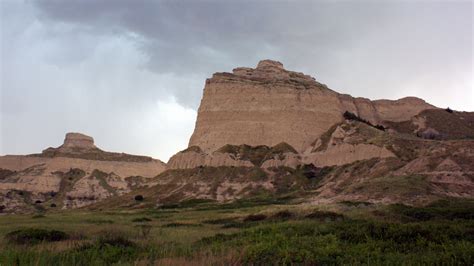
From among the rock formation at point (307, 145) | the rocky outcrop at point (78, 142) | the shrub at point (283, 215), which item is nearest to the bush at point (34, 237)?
the shrub at point (283, 215)

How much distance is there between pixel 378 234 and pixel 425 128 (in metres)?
94.8

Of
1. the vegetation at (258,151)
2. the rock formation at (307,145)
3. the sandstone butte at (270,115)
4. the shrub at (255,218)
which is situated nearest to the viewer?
the shrub at (255,218)

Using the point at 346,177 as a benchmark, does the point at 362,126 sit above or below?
above

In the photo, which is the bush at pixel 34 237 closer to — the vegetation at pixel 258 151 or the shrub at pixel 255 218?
the shrub at pixel 255 218

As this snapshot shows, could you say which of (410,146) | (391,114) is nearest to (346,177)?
(410,146)

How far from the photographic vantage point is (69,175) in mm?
137750

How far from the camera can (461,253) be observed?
10.7 meters

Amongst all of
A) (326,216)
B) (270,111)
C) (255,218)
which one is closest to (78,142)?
(270,111)

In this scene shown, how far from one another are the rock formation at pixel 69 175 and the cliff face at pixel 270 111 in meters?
26.9

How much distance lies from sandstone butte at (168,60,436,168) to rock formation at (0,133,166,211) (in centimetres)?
2488

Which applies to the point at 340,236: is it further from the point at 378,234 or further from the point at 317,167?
the point at 317,167

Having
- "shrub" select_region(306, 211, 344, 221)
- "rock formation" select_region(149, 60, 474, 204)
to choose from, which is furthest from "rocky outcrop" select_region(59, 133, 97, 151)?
"shrub" select_region(306, 211, 344, 221)

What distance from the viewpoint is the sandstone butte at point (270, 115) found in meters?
97.0

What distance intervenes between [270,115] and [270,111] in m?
1.19
